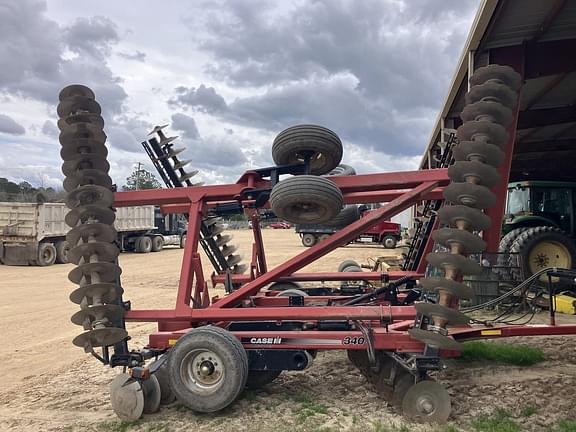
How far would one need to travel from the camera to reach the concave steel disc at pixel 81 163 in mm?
4387

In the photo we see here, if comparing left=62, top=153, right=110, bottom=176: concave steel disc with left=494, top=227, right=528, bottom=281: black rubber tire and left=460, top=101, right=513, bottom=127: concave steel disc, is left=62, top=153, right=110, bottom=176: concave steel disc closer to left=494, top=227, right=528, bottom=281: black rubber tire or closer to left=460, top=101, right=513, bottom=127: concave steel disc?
left=460, top=101, right=513, bottom=127: concave steel disc

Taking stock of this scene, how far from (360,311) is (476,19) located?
404 centimetres

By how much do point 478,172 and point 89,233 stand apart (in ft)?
10.5

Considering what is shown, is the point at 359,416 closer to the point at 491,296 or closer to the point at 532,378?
the point at 532,378

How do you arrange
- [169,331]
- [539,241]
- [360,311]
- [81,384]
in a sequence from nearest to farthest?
1. [360,311]
2. [169,331]
3. [81,384]
4. [539,241]

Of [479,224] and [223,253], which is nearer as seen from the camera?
[479,224]

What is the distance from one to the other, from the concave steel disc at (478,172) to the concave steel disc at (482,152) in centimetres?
5

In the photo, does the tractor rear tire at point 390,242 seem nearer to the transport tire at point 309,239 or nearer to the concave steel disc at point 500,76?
the transport tire at point 309,239

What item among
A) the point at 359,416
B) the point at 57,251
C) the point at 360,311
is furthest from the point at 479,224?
the point at 57,251

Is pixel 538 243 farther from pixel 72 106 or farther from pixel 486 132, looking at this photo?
pixel 72 106

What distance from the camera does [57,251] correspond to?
18.3 meters

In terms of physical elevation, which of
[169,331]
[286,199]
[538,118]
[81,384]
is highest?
[538,118]

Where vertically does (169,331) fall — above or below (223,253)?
below

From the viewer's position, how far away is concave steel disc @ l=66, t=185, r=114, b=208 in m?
4.34
